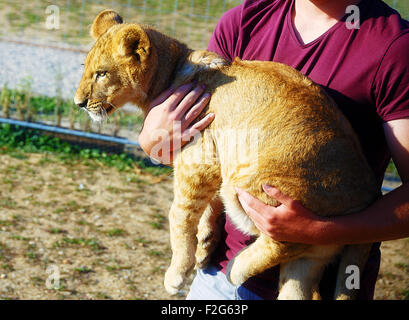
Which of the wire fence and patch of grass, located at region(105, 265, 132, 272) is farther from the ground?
the wire fence

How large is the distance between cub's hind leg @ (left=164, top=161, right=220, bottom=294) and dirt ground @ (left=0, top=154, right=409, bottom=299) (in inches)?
82.9

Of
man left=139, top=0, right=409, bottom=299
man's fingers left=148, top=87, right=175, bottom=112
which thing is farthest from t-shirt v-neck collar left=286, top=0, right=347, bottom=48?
man's fingers left=148, top=87, right=175, bottom=112

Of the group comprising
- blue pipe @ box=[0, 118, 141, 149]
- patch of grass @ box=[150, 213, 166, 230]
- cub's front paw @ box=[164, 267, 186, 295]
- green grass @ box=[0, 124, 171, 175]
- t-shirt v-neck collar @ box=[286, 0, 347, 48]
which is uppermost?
t-shirt v-neck collar @ box=[286, 0, 347, 48]

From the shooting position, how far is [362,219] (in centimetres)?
251

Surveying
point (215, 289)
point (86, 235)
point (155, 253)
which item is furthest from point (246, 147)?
point (86, 235)

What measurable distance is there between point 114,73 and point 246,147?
3.29ft

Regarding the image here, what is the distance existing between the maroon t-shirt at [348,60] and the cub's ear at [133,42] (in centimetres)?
51

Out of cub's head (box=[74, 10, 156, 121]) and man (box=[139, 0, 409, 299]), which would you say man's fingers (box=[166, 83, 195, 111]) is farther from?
cub's head (box=[74, 10, 156, 121])

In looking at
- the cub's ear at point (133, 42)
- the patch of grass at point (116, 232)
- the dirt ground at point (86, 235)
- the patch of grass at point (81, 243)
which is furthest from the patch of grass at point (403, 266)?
the cub's ear at point (133, 42)

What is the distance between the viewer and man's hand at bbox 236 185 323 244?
2521 millimetres

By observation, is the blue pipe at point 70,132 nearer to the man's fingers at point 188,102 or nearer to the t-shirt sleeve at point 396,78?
the man's fingers at point 188,102

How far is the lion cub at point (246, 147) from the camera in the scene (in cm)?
263
